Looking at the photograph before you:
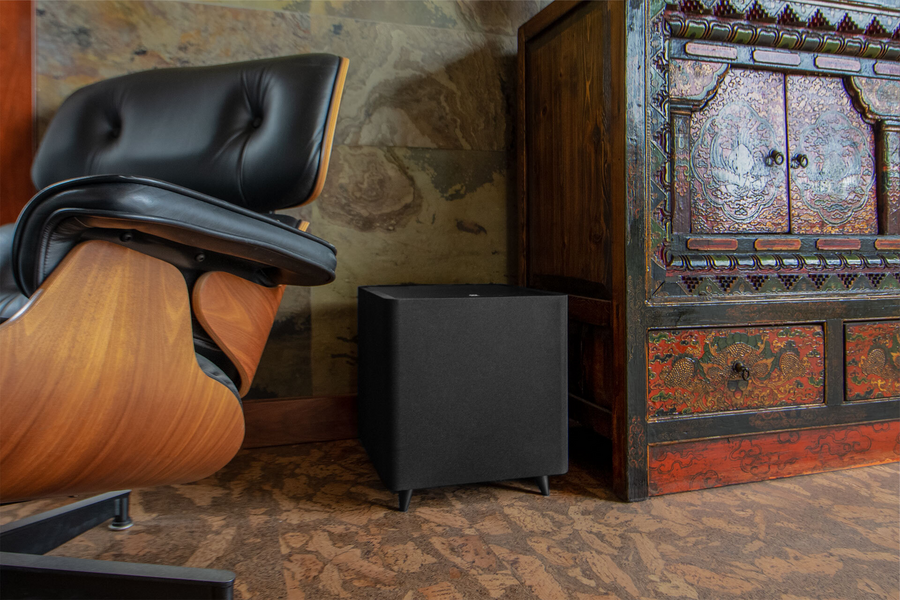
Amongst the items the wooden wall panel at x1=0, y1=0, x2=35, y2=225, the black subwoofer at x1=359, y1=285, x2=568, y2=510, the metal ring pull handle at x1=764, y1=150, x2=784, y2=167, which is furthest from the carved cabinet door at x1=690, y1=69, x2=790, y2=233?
the wooden wall panel at x1=0, y1=0, x2=35, y2=225

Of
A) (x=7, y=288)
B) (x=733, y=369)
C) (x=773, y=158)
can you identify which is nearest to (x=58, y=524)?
(x=7, y=288)

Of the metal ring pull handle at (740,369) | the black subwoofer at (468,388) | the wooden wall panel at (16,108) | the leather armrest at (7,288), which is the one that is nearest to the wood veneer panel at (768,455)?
the metal ring pull handle at (740,369)

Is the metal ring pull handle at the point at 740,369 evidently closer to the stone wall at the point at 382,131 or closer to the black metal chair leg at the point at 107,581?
the stone wall at the point at 382,131

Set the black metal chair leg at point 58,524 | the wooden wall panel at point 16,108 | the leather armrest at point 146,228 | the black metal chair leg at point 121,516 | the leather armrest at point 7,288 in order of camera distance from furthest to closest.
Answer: the wooden wall panel at point 16,108 → the black metal chair leg at point 121,516 → the black metal chair leg at point 58,524 → the leather armrest at point 7,288 → the leather armrest at point 146,228

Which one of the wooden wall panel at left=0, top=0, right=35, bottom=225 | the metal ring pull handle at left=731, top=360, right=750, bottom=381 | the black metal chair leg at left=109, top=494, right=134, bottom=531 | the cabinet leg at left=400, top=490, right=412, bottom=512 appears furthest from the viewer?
the wooden wall panel at left=0, top=0, right=35, bottom=225

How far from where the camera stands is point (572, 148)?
4.86ft

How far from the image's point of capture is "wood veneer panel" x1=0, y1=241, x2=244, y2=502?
58cm

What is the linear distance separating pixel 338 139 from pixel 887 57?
1.47m

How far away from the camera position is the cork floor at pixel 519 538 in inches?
36.4

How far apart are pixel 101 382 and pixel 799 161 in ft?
5.02

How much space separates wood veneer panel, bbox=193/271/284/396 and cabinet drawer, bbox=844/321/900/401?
1378 millimetres

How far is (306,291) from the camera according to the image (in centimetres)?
171

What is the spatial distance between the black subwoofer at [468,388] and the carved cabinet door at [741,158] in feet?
1.49

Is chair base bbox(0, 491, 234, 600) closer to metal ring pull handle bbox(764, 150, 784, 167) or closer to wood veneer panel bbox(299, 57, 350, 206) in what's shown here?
wood veneer panel bbox(299, 57, 350, 206)
